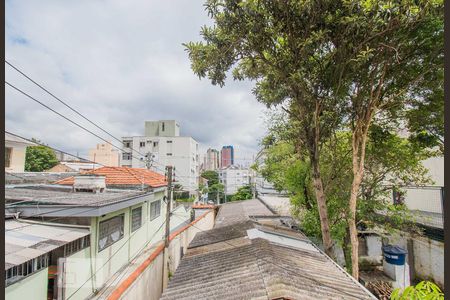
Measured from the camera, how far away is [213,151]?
10231cm

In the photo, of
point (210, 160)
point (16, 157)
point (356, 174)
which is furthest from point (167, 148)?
point (210, 160)

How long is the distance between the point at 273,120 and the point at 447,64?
9.31 meters

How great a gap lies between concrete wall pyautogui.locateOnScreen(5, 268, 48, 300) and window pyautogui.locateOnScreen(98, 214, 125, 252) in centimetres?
218

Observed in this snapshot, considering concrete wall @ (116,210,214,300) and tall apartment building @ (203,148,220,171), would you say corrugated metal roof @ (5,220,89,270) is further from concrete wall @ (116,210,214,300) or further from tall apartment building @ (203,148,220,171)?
tall apartment building @ (203,148,220,171)

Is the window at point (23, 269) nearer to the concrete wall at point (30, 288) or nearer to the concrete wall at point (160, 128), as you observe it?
the concrete wall at point (30, 288)

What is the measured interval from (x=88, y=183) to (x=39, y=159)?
34.6 meters

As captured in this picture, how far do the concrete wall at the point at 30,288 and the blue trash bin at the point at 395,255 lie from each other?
445 inches

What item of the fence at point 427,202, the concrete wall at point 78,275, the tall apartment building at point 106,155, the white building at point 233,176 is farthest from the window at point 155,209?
the white building at point 233,176

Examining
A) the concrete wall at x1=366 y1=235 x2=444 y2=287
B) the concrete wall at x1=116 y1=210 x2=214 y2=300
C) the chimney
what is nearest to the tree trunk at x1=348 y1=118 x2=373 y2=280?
the concrete wall at x1=366 y1=235 x2=444 y2=287

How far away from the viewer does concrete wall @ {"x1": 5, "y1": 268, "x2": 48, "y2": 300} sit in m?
4.88

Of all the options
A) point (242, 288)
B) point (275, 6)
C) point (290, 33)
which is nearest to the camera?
point (242, 288)

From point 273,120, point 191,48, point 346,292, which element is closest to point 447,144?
point 346,292

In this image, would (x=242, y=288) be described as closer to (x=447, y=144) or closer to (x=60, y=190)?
(x=447, y=144)

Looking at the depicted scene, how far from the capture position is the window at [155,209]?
44.0 feet
